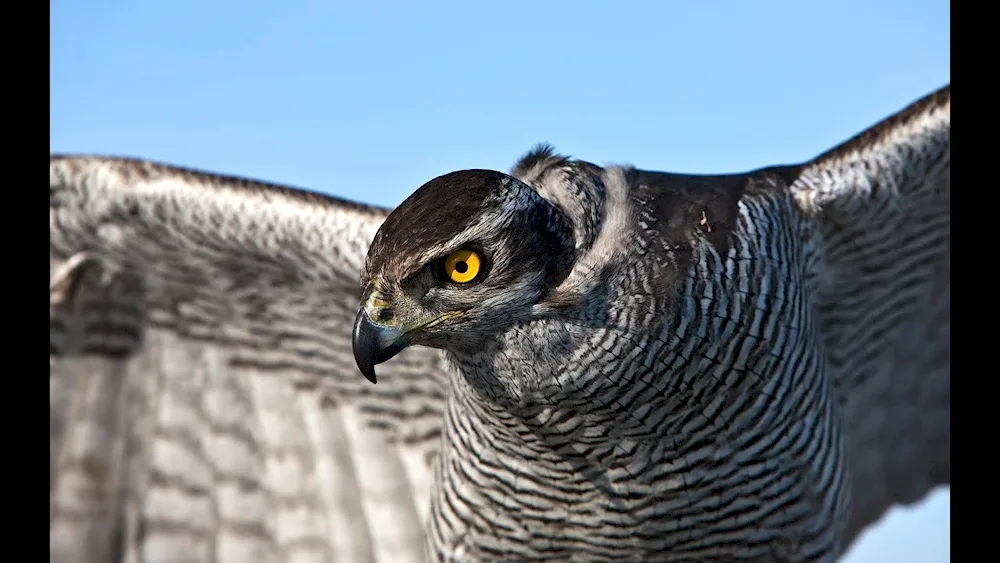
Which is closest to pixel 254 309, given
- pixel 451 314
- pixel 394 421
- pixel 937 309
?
pixel 394 421

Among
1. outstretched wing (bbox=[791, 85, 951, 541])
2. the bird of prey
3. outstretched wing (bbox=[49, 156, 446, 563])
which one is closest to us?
the bird of prey

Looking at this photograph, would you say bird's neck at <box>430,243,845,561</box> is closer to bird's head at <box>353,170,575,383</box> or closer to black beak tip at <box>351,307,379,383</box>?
bird's head at <box>353,170,575,383</box>

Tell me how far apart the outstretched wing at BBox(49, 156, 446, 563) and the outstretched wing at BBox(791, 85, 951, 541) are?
7.56 ft

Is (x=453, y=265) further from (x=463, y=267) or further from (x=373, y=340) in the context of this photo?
(x=373, y=340)

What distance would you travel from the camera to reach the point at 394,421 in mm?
6633

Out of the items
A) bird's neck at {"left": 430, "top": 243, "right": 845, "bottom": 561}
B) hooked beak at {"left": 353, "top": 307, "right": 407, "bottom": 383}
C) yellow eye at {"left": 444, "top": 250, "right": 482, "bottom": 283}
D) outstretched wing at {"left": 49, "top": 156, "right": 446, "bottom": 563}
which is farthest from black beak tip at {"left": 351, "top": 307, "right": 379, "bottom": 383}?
outstretched wing at {"left": 49, "top": 156, "right": 446, "bottom": 563}

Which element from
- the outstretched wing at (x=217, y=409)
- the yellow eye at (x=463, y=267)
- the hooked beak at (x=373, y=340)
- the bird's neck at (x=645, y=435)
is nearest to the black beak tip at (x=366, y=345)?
the hooked beak at (x=373, y=340)

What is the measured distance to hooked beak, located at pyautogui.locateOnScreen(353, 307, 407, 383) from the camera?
3.71m

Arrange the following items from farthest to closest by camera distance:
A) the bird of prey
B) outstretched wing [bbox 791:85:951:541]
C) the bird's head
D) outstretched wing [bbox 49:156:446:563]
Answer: outstretched wing [bbox 49:156:446:563] < outstretched wing [bbox 791:85:951:541] < the bird of prey < the bird's head

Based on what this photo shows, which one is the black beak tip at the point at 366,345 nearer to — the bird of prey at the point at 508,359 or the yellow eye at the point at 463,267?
the bird of prey at the point at 508,359

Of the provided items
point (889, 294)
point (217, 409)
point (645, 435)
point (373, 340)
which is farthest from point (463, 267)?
point (217, 409)

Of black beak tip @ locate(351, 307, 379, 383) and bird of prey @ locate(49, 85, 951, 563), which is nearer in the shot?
black beak tip @ locate(351, 307, 379, 383)

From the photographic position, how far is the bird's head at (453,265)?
3656 mm
